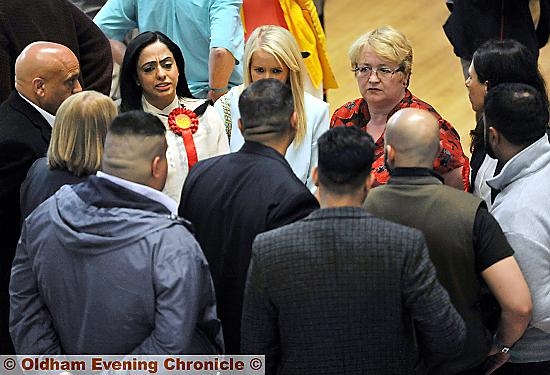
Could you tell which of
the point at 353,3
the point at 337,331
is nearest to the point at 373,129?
the point at 337,331

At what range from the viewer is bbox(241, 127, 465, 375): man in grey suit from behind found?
243 centimetres

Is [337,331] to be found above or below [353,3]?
below

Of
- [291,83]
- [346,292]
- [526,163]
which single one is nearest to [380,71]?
[291,83]

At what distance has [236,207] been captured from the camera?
9.04 feet

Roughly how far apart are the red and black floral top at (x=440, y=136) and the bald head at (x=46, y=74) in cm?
100

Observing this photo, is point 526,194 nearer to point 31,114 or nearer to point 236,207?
point 236,207

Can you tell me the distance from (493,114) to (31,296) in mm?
1380

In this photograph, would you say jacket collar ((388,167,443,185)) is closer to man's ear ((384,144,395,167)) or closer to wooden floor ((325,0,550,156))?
man's ear ((384,144,395,167))

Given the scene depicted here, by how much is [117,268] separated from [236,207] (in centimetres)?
39

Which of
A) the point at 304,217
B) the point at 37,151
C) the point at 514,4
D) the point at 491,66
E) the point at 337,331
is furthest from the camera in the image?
the point at 514,4

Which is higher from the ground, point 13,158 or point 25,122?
point 25,122

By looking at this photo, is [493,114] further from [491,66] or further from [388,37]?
[388,37]

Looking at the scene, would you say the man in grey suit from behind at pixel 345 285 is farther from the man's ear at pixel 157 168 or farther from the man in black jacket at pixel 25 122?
the man in black jacket at pixel 25 122

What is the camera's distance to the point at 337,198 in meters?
2.48
